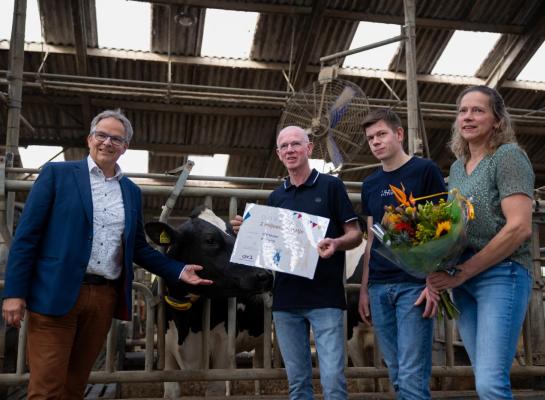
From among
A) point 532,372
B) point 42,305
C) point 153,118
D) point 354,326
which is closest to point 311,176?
point 42,305

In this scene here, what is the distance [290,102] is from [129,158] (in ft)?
23.9

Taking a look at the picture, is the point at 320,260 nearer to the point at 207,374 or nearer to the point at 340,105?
the point at 207,374

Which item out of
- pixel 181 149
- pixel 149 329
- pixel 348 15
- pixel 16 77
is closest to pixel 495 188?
pixel 149 329

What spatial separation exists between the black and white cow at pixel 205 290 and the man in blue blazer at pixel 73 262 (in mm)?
752

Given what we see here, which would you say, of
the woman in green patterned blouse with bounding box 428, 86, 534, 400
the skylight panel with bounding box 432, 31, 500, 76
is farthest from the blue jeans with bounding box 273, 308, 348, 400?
the skylight panel with bounding box 432, 31, 500, 76

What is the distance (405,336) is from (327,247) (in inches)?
19.7

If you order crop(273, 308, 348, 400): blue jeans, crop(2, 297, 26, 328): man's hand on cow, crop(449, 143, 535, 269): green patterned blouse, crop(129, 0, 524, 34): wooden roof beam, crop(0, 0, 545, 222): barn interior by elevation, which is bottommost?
crop(273, 308, 348, 400): blue jeans

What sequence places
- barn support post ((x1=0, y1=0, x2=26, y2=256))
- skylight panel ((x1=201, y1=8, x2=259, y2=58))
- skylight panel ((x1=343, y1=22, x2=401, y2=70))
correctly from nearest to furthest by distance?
barn support post ((x1=0, y1=0, x2=26, y2=256))
skylight panel ((x1=201, y1=8, x2=259, y2=58))
skylight panel ((x1=343, y1=22, x2=401, y2=70))

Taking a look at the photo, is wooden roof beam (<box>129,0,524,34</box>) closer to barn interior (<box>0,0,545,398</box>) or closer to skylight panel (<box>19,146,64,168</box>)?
barn interior (<box>0,0,545,398</box>)

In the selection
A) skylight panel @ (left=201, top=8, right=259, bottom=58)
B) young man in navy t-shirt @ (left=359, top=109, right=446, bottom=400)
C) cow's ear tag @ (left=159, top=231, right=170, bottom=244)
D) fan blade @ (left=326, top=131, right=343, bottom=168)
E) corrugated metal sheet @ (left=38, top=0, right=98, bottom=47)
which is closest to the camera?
young man in navy t-shirt @ (left=359, top=109, right=446, bottom=400)

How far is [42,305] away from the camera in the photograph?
7.52ft

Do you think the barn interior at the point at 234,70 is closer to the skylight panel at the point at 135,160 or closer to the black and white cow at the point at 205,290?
the skylight panel at the point at 135,160

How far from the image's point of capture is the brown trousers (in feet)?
7.40

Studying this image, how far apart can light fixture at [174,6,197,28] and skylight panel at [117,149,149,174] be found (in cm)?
399
